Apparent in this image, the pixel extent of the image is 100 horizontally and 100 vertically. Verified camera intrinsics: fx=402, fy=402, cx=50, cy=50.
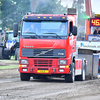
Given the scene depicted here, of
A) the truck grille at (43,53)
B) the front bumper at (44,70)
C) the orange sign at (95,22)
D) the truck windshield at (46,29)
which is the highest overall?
the orange sign at (95,22)

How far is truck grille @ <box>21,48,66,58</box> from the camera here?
1620 cm

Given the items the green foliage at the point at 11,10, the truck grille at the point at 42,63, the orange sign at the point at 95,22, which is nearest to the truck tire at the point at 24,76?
the truck grille at the point at 42,63

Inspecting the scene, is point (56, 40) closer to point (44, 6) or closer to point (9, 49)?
point (9, 49)

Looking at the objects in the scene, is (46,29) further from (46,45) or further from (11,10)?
(11,10)

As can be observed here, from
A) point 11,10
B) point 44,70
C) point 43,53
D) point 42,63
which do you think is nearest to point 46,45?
point 43,53

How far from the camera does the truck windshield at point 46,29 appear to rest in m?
16.2

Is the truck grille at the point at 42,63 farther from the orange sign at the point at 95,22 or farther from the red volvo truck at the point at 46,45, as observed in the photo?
the orange sign at the point at 95,22

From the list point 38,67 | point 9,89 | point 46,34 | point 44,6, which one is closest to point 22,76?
point 38,67

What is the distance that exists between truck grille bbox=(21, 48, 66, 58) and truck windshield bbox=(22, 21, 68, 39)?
563 millimetres

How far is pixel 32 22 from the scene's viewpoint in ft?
54.1

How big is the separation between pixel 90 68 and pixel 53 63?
15.2ft

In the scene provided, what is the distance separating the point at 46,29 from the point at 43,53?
982 mm

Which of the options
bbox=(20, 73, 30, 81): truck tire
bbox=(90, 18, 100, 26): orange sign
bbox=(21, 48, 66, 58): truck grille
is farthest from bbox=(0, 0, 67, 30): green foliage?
bbox=(21, 48, 66, 58): truck grille

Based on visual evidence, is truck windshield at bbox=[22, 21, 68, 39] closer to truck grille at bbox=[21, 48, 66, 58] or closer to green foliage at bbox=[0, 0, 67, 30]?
truck grille at bbox=[21, 48, 66, 58]
